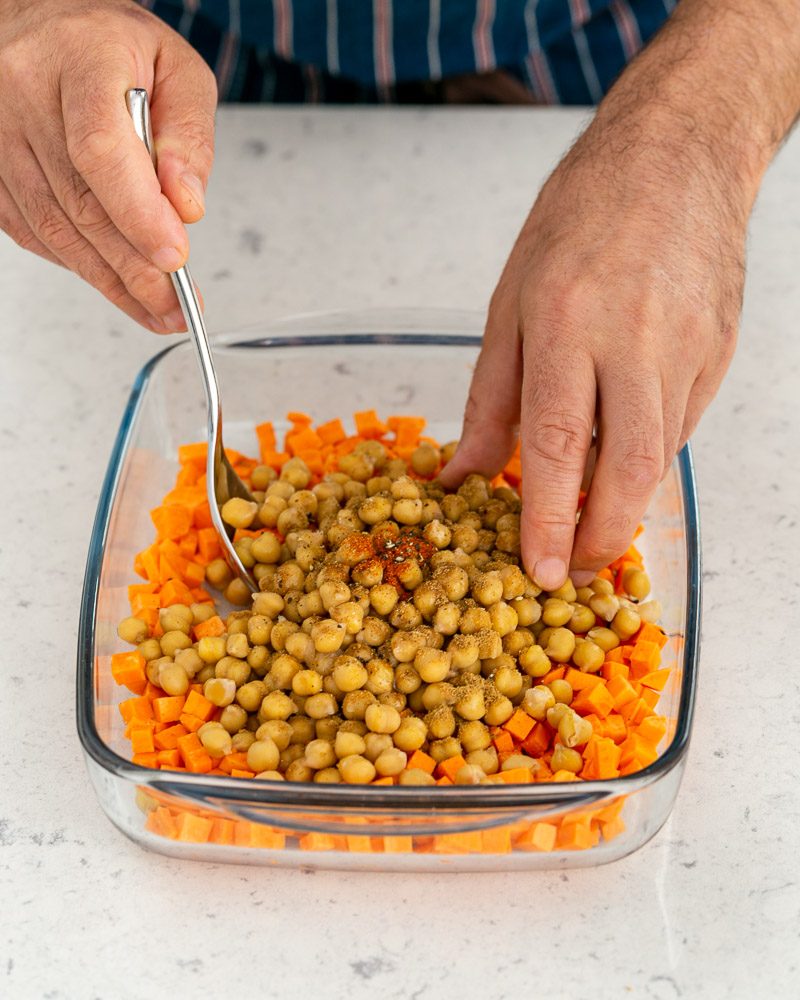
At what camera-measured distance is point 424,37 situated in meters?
1.96

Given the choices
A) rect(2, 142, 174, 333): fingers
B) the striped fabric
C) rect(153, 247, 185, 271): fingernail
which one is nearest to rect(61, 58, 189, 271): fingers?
rect(153, 247, 185, 271): fingernail

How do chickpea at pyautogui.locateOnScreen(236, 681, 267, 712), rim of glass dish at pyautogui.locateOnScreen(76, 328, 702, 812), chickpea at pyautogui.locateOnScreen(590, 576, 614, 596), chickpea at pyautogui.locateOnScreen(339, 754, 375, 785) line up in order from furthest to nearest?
1. chickpea at pyautogui.locateOnScreen(590, 576, 614, 596)
2. chickpea at pyautogui.locateOnScreen(236, 681, 267, 712)
3. chickpea at pyautogui.locateOnScreen(339, 754, 375, 785)
4. rim of glass dish at pyautogui.locateOnScreen(76, 328, 702, 812)

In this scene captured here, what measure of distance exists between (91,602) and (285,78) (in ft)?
4.47

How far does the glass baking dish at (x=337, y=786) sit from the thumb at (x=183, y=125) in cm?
39

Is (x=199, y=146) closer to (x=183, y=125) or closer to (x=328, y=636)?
(x=183, y=125)

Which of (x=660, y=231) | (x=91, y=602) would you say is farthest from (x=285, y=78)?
(x=91, y=602)

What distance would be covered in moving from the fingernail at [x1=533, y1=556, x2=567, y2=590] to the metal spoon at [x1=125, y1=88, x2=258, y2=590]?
1.17ft

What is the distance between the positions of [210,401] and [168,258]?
8.5 inches

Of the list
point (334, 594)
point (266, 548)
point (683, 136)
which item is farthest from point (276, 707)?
point (683, 136)

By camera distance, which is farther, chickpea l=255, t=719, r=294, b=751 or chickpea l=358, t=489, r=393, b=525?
chickpea l=358, t=489, r=393, b=525

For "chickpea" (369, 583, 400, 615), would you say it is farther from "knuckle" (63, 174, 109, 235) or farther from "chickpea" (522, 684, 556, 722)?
"knuckle" (63, 174, 109, 235)

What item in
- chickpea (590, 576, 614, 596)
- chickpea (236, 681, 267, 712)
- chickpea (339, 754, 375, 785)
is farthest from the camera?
chickpea (590, 576, 614, 596)

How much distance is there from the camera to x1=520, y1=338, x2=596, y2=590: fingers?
3.89 ft

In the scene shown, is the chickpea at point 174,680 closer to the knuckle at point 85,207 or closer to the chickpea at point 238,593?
the chickpea at point 238,593
